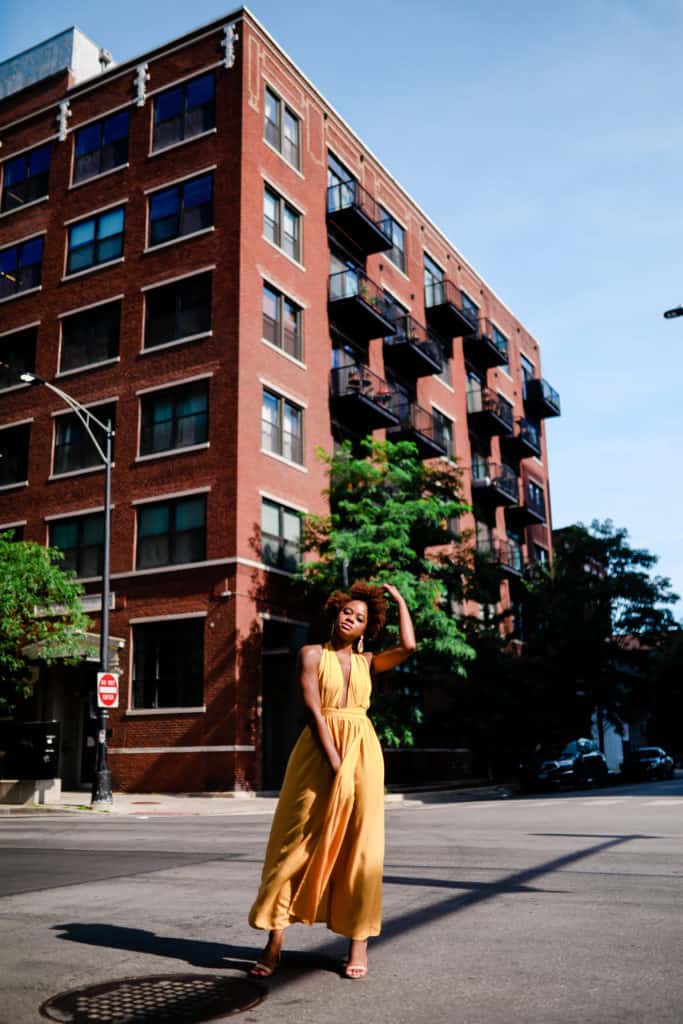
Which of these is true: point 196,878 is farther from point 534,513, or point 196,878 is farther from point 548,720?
point 534,513

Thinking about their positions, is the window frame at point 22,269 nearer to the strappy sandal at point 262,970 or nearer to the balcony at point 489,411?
the balcony at point 489,411

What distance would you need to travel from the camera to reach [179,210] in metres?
28.9

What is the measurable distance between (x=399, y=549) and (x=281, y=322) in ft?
27.7

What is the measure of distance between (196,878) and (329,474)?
19986 mm

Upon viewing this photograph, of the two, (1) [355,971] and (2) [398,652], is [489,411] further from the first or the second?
(1) [355,971]

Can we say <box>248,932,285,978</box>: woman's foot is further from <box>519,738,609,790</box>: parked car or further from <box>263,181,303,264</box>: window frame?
<box>263,181,303,264</box>: window frame

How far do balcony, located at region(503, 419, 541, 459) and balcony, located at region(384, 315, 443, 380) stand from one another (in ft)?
33.0

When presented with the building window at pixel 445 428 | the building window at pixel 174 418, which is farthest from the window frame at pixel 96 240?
the building window at pixel 445 428

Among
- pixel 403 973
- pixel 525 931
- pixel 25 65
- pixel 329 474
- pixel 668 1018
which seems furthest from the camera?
pixel 25 65

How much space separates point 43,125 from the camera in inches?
1307

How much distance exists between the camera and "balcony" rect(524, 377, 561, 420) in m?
50.0

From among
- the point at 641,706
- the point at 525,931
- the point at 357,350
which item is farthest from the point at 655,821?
the point at 641,706

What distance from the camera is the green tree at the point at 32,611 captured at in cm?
2200

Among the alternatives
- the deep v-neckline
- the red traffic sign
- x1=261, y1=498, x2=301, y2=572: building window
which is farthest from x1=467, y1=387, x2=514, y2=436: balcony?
the deep v-neckline
